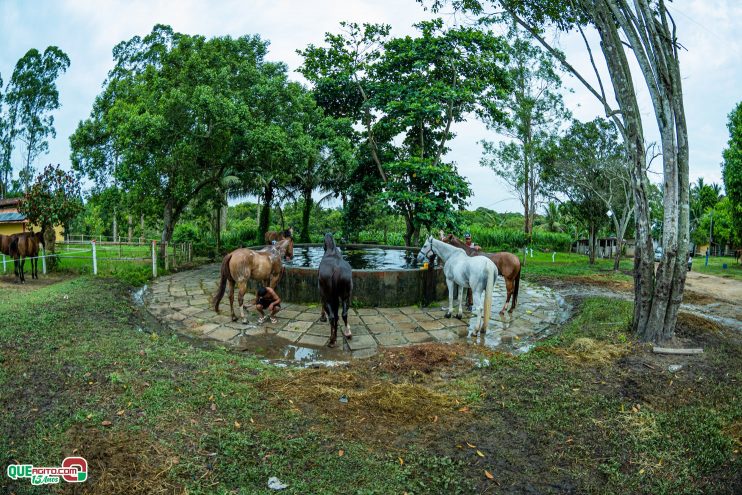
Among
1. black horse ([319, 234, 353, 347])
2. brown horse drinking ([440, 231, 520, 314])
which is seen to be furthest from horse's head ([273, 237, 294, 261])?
brown horse drinking ([440, 231, 520, 314])

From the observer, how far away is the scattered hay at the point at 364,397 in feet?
11.5

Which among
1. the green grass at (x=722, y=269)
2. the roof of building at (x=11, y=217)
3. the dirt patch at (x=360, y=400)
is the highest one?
the roof of building at (x=11, y=217)

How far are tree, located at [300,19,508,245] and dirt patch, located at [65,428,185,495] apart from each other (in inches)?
436

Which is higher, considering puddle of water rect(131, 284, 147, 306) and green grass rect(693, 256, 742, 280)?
puddle of water rect(131, 284, 147, 306)

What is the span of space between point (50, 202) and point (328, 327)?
986 centimetres

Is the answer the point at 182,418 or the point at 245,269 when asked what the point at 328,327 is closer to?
the point at 245,269

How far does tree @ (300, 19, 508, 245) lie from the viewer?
43.2 feet

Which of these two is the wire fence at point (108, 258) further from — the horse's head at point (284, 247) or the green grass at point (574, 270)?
the green grass at point (574, 270)

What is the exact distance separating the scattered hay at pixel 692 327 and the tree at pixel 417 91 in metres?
7.83

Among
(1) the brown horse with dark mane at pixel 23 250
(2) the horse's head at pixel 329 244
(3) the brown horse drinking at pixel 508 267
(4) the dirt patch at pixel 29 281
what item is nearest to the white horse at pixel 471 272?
(3) the brown horse drinking at pixel 508 267

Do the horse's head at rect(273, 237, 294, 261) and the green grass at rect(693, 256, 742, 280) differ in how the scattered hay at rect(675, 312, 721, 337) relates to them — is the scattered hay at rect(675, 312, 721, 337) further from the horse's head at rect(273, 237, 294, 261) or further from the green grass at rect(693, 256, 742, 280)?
the green grass at rect(693, 256, 742, 280)

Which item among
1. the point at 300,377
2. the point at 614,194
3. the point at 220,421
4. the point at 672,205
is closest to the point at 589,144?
the point at 614,194

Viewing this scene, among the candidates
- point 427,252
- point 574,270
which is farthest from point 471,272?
point 574,270

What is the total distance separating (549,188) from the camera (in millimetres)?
20656
